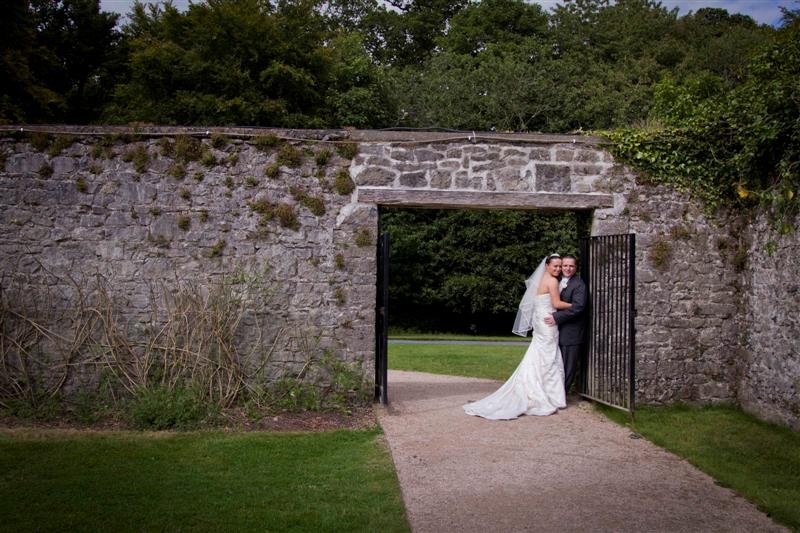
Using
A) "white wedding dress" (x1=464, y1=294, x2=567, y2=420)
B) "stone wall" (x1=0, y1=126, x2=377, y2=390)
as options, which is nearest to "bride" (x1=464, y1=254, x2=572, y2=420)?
"white wedding dress" (x1=464, y1=294, x2=567, y2=420)

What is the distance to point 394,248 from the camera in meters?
21.0

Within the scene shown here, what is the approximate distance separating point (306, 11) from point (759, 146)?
60.6 ft

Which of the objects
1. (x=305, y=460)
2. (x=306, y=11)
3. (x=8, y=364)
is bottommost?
(x=305, y=460)

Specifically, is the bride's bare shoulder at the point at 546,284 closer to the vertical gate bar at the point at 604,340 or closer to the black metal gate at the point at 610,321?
the black metal gate at the point at 610,321

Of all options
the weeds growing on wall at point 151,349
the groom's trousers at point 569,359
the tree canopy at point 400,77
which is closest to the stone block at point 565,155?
the groom's trousers at point 569,359

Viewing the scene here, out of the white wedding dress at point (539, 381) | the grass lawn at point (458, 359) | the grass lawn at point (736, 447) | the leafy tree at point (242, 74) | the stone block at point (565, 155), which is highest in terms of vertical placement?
the leafy tree at point (242, 74)

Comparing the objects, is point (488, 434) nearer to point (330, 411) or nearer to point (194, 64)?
point (330, 411)

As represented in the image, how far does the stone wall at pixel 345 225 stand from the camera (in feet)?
26.0

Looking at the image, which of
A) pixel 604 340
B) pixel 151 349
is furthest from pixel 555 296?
pixel 151 349

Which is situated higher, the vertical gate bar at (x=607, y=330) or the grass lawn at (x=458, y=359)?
the vertical gate bar at (x=607, y=330)

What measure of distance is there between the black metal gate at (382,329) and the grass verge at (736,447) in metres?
2.47

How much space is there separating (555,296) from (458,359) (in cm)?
557

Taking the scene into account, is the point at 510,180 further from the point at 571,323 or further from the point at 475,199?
the point at 571,323

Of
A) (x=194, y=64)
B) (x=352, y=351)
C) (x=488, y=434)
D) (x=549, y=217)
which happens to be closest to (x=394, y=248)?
(x=549, y=217)
